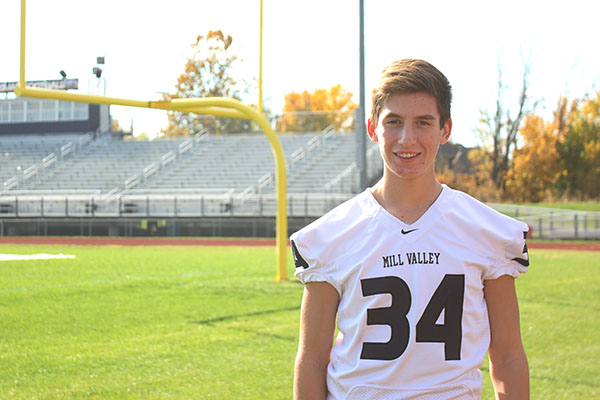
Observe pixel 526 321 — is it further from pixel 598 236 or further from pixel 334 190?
pixel 334 190

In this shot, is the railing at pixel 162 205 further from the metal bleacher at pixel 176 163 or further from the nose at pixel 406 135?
the nose at pixel 406 135

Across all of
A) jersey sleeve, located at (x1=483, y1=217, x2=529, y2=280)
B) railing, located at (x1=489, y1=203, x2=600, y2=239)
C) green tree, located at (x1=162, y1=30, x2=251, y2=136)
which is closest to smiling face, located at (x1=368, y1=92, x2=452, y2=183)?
jersey sleeve, located at (x1=483, y1=217, x2=529, y2=280)

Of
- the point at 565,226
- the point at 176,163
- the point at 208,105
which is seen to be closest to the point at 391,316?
the point at 208,105

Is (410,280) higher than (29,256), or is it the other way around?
(410,280)

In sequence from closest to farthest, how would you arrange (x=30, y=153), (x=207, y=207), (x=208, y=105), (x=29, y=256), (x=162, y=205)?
(x=208, y=105)
(x=29, y=256)
(x=207, y=207)
(x=162, y=205)
(x=30, y=153)

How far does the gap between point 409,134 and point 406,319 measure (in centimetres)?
44

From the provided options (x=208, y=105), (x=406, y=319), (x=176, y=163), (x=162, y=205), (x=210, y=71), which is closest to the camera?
(x=406, y=319)

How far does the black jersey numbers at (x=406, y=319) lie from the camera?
186 centimetres

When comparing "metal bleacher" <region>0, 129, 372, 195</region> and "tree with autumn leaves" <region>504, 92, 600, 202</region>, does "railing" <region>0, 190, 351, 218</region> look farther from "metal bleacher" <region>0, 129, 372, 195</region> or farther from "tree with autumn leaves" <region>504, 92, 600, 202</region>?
"tree with autumn leaves" <region>504, 92, 600, 202</region>

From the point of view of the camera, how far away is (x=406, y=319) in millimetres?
1868

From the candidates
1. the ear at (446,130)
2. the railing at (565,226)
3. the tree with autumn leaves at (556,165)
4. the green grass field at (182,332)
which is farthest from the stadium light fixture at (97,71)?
the tree with autumn leaves at (556,165)

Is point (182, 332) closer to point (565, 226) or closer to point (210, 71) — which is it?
point (210, 71)

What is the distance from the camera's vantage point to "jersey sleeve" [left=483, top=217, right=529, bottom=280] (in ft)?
6.33

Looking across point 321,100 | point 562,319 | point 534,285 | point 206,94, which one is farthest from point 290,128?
point 562,319
